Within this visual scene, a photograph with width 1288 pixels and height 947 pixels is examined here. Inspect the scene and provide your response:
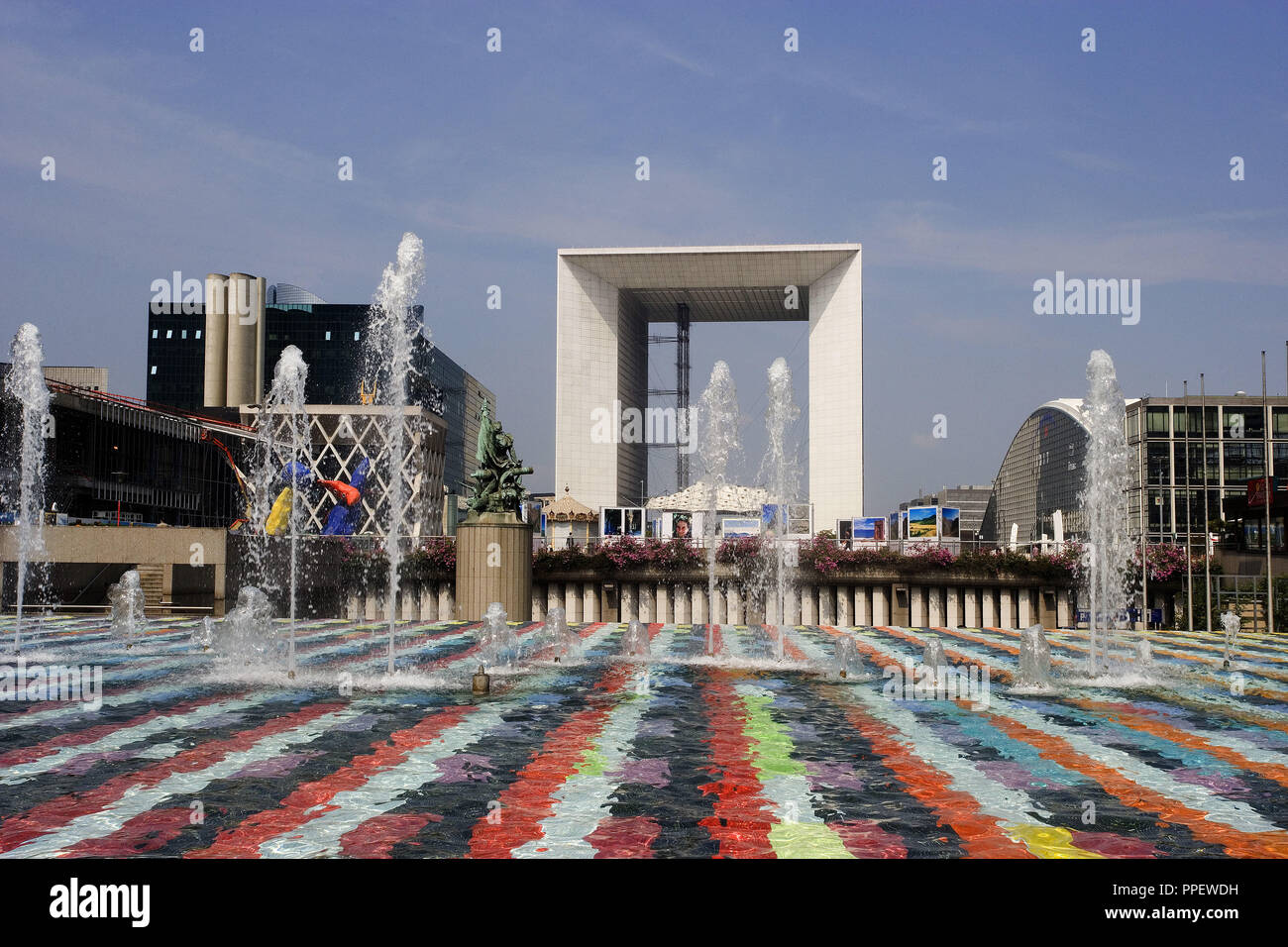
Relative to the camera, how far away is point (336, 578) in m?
33.2

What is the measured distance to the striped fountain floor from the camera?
787cm

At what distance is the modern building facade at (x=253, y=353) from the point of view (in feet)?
435

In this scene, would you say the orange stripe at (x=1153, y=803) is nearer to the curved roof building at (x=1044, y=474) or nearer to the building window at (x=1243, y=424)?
the curved roof building at (x=1044, y=474)

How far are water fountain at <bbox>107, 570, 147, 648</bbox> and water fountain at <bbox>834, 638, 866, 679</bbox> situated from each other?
13702 mm

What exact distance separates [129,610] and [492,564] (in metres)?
9.07

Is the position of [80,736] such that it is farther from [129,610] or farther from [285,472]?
[285,472]

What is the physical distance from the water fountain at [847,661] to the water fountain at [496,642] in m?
5.96

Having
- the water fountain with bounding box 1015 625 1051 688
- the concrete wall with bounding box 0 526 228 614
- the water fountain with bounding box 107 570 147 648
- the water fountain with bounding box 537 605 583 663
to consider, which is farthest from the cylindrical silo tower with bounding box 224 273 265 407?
the water fountain with bounding box 1015 625 1051 688

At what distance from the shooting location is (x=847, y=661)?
63.0 ft

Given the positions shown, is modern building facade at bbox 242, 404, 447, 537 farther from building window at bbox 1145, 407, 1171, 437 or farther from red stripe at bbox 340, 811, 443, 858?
red stripe at bbox 340, 811, 443, 858

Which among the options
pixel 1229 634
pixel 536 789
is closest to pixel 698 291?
pixel 1229 634

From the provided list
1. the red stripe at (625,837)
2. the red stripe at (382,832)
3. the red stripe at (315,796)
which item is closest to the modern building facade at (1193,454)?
the red stripe at (315,796)
